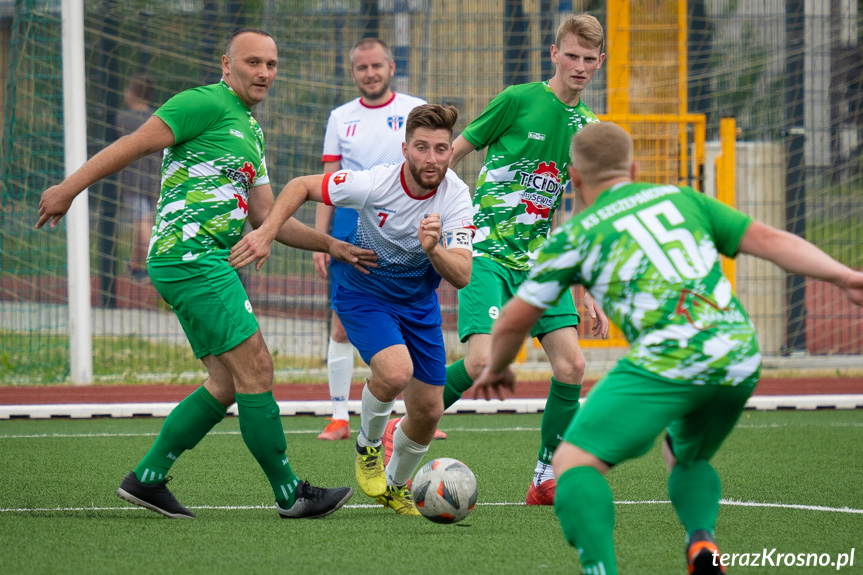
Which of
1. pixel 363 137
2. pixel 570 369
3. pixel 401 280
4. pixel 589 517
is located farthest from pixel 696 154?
pixel 589 517

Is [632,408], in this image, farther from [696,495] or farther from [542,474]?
[542,474]

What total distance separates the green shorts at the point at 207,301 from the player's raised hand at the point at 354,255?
1.74 ft

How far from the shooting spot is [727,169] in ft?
35.1

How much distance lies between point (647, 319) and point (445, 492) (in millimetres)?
1500

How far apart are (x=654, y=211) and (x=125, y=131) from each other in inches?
334

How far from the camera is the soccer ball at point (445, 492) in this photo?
14.0ft

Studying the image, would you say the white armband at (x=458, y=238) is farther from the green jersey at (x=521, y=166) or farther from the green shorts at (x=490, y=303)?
the green jersey at (x=521, y=166)

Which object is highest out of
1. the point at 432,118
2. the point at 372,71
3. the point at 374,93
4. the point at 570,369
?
the point at 372,71

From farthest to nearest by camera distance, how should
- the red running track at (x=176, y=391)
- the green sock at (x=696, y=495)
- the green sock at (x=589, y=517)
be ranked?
the red running track at (x=176, y=391), the green sock at (x=696, y=495), the green sock at (x=589, y=517)

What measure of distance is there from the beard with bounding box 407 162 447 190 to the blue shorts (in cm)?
60

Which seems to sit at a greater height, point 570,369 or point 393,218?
point 393,218

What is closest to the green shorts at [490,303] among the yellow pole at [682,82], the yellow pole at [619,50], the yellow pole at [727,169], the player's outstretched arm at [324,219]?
the player's outstretched arm at [324,219]

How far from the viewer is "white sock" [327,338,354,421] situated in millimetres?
7254

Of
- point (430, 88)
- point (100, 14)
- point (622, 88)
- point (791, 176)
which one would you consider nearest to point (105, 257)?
point (100, 14)
